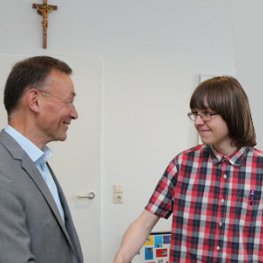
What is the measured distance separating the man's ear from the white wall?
1.50m

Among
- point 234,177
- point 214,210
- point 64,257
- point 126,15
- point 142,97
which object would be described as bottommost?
point 64,257

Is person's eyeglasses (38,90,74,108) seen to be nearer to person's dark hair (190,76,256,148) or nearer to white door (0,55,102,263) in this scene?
person's dark hair (190,76,256,148)

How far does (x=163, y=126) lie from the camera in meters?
2.74

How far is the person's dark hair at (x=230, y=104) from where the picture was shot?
3.62ft

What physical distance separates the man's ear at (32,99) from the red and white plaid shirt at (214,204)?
51 cm

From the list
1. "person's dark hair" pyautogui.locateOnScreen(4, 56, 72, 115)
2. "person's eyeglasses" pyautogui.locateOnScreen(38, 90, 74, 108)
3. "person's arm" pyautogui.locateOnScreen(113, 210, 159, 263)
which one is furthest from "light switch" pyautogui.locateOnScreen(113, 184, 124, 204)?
"person's dark hair" pyautogui.locateOnScreen(4, 56, 72, 115)

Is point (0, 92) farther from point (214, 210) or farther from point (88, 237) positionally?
point (214, 210)

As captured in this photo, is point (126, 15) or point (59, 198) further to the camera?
point (126, 15)

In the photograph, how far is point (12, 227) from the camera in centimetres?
86

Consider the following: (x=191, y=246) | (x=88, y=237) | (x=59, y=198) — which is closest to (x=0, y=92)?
(x=88, y=237)

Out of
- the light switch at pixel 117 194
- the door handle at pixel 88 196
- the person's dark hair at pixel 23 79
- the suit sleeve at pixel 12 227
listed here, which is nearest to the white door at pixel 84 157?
the door handle at pixel 88 196

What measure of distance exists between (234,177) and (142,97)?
1.64m

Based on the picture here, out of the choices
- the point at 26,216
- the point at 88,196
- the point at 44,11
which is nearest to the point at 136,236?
the point at 26,216

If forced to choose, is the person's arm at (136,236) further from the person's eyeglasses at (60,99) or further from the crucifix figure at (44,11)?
the crucifix figure at (44,11)
